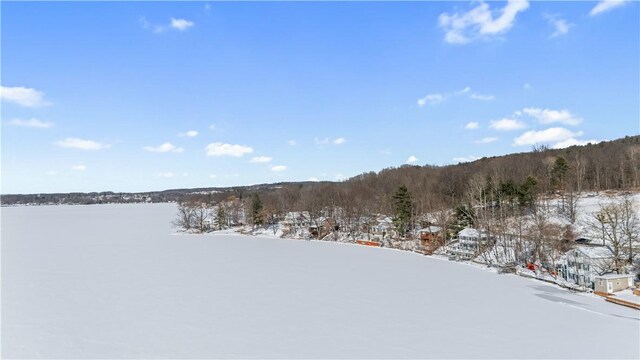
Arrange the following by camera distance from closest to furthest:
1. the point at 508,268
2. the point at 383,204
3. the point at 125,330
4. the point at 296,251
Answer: the point at 125,330
the point at 508,268
the point at 296,251
the point at 383,204

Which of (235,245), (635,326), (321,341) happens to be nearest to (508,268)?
(635,326)

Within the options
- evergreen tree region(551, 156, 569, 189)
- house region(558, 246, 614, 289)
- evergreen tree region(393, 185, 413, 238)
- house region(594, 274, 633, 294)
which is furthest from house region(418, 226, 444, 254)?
evergreen tree region(551, 156, 569, 189)

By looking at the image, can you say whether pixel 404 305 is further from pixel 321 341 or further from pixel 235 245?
pixel 235 245

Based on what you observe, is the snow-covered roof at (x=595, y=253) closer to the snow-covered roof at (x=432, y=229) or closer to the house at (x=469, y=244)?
the house at (x=469, y=244)

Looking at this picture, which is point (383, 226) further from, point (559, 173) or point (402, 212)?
point (559, 173)

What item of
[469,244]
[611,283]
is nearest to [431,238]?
[469,244]

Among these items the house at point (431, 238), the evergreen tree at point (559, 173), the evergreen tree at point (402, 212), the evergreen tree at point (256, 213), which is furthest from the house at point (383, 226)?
the evergreen tree at point (559, 173)
